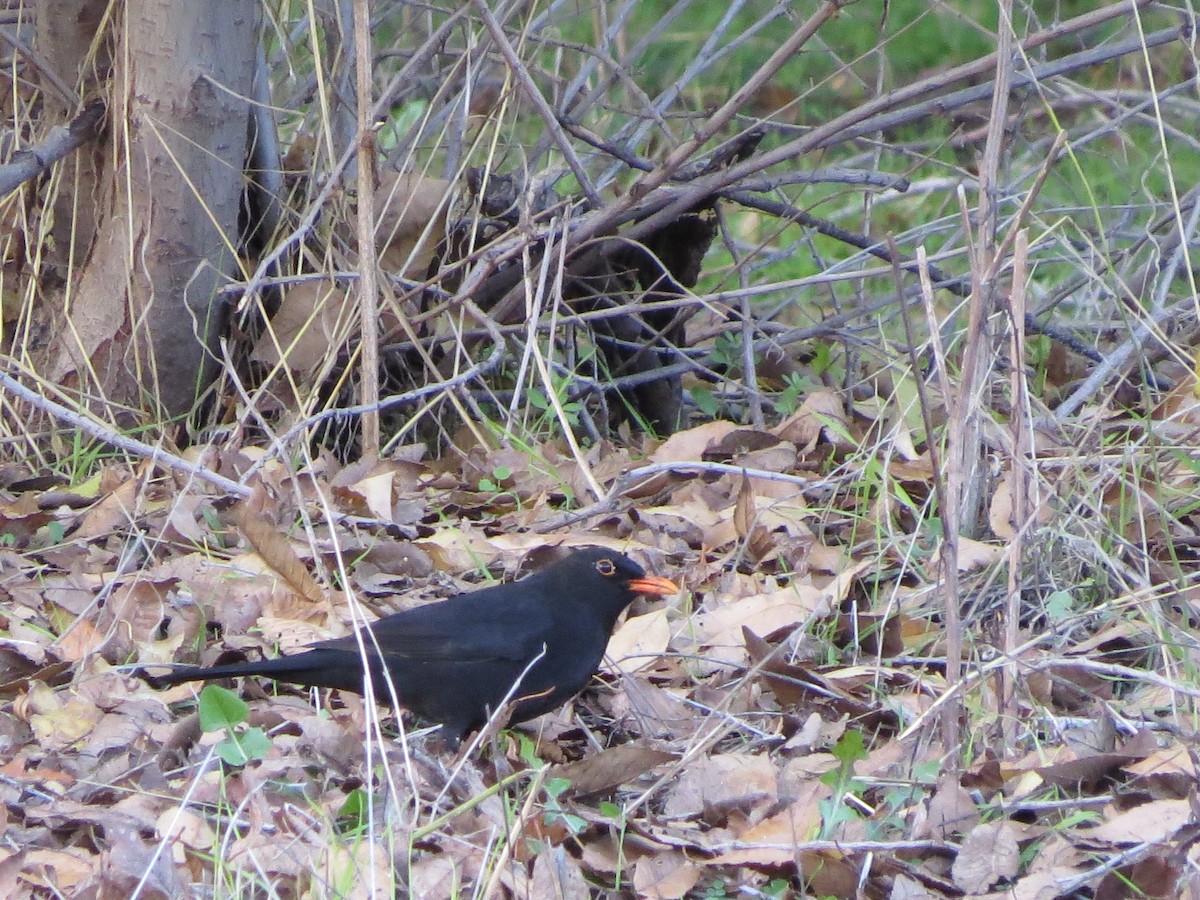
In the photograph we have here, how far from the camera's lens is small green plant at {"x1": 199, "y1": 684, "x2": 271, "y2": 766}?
9.84ft

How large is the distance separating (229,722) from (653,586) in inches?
41.1

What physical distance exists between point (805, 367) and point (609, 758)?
2623mm

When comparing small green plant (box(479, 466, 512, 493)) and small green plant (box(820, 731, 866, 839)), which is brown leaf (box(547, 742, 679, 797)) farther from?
small green plant (box(479, 466, 512, 493))

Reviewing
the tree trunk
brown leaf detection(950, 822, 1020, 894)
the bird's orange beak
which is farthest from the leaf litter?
the tree trunk

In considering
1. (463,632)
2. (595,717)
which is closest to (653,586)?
(595,717)

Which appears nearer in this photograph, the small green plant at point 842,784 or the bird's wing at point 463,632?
the small green plant at point 842,784

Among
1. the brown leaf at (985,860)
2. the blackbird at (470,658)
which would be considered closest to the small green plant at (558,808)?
the blackbird at (470,658)

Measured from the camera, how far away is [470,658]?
3.37 meters

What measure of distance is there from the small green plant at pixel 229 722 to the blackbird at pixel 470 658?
0.18m

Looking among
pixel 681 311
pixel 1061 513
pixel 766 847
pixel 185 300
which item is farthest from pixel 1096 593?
pixel 185 300

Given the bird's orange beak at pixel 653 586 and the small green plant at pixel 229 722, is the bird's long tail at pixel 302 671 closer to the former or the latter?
the small green plant at pixel 229 722

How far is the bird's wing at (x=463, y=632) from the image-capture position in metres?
3.36

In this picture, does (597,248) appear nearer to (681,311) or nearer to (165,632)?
(681,311)

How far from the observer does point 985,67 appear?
4098mm
